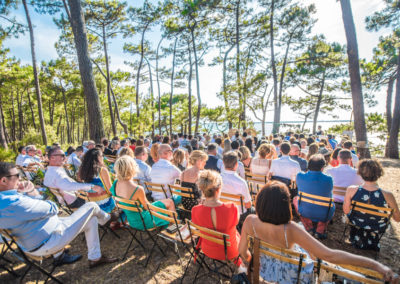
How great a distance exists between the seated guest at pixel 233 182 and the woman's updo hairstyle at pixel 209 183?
3.24 feet

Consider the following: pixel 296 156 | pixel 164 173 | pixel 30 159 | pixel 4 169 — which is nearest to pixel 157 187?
pixel 164 173

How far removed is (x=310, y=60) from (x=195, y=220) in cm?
1794

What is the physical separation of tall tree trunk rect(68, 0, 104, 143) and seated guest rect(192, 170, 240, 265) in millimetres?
7562

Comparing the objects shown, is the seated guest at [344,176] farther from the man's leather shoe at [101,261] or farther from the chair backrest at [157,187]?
the man's leather shoe at [101,261]

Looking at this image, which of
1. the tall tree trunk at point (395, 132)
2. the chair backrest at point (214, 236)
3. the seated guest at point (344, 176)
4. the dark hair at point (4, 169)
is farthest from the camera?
the tall tree trunk at point (395, 132)

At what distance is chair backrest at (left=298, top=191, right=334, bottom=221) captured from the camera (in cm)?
294

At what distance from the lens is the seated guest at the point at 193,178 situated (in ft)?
10.8

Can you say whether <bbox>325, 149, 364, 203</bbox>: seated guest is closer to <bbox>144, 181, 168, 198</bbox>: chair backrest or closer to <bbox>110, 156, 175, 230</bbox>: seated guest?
<bbox>144, 181, 168, 198</bbox>: chair backrest

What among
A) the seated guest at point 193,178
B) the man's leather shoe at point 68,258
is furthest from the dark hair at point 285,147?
the man's leather shoe at point 68,258

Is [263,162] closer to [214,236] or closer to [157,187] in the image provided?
[157,187]

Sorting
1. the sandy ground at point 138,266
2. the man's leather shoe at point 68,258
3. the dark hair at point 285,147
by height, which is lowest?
the sandy ground at point 138,266

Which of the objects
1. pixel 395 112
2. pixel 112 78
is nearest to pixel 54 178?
pixel 395 112

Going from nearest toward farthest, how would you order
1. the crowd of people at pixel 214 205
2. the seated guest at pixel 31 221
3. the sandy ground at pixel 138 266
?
the crowd of people at pixel 214 205 < the seated guest at pixel 31 221 < the sandy ground at pixel 138 266

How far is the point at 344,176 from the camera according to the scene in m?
3.78
